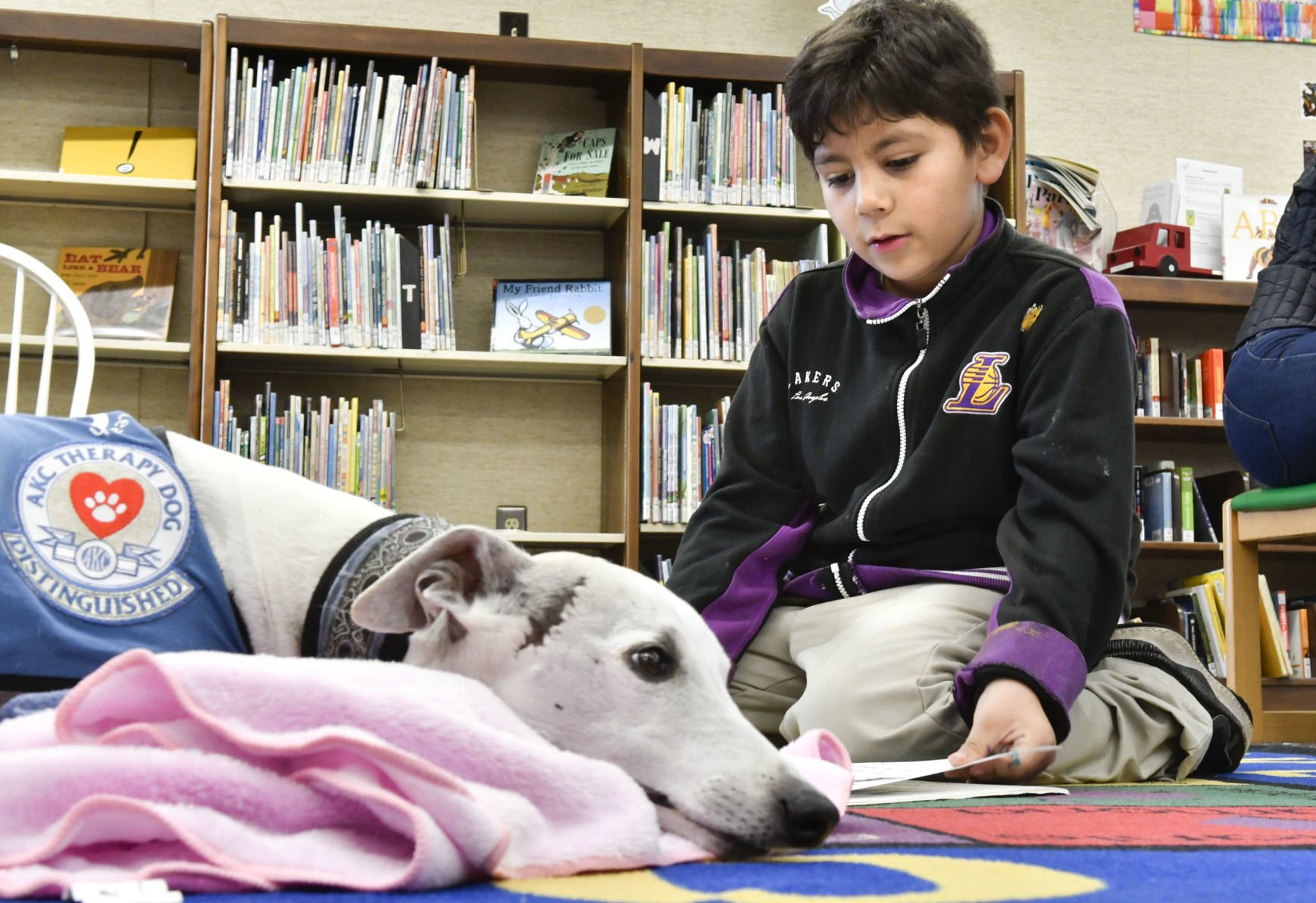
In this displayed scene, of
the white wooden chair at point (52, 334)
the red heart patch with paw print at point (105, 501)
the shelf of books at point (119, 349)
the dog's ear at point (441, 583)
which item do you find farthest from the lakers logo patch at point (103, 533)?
the shelf of books at point (119, 349)

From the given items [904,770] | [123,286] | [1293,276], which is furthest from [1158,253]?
[904,770]

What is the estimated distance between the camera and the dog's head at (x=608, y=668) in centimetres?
77

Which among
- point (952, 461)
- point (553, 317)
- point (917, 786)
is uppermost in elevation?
point (553, 317)

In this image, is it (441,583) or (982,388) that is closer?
(441,583)

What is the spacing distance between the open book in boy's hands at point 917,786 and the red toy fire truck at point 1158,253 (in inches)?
113

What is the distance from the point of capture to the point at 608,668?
2.78 ft

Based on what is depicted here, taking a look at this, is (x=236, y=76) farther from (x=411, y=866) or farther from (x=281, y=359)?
(x=411, y=866)

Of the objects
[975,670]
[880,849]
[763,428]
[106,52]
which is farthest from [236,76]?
[880,849]

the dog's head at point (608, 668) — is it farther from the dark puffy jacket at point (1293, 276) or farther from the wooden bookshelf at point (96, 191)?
the wooden bookshelf at point (96, 191)

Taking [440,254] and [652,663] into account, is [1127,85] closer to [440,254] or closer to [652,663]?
[440,254]

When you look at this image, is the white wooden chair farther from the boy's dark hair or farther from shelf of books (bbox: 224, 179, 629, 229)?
shelf of books (bbox: 224, 179, 629, 229)

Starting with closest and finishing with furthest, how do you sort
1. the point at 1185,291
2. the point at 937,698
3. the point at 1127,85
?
the point at 937,698 → the point at 1185,291 → the point at 1127,85

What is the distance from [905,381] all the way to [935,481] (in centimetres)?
15

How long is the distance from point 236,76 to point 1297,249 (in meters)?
2.51
